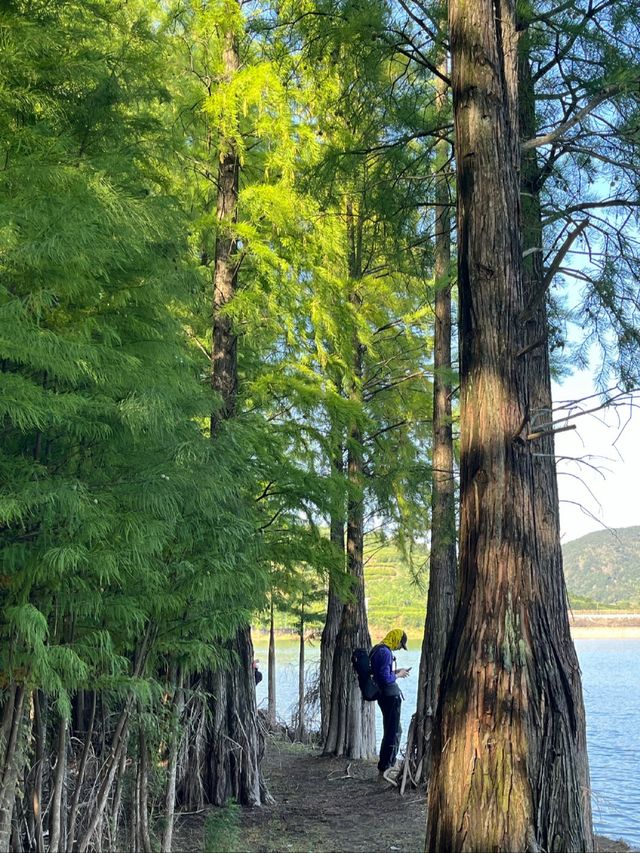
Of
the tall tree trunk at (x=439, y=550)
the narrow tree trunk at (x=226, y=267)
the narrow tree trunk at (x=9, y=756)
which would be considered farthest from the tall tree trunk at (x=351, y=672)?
the narrow tree trunk at (x=9, y=756)

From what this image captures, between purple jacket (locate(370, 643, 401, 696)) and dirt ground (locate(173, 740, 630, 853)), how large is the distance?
1.09 m

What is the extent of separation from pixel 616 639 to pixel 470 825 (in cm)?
11732

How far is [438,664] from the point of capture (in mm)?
9883

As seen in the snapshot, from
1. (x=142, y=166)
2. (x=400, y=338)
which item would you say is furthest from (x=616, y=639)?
(x=142, y=166)

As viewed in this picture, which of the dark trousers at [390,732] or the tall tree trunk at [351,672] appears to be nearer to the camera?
the dark trousers at [390,732]

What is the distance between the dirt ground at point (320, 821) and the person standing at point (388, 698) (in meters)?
0.34

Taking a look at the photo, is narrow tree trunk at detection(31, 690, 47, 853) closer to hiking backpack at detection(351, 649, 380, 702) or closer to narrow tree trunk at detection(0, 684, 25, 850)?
narrow tree trunk at detection(0, 684, 25, 850)

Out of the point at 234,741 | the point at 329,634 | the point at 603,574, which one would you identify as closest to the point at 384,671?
the point at 234,741

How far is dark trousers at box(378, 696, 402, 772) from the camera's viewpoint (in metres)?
10.5

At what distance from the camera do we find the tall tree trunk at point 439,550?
375 inches

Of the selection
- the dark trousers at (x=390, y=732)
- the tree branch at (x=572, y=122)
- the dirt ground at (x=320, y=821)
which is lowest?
the dirt ground at (x=320, y=821)

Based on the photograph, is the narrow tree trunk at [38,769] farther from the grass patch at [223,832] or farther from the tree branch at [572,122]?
the tree branch at [572,122]

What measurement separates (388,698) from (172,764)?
14.1ft

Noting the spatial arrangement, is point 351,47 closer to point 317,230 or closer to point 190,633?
point 317,230
